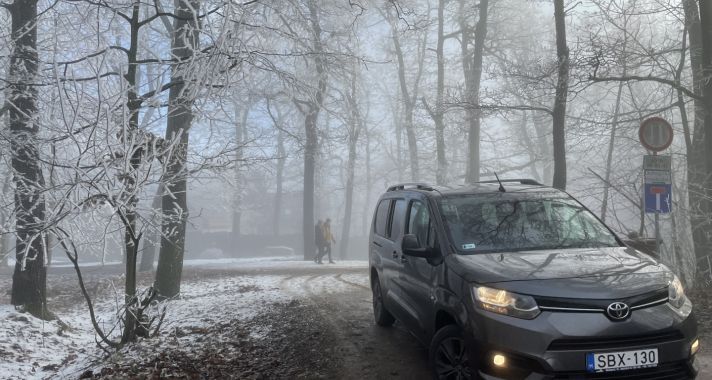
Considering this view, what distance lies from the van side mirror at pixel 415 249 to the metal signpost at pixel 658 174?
15.5 ft

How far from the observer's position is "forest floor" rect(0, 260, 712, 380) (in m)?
5.58

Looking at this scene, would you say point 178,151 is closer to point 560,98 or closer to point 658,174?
point 658,174

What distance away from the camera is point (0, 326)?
7.59m

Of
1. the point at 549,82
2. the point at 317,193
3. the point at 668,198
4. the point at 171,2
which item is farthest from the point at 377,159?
the point at 668,198

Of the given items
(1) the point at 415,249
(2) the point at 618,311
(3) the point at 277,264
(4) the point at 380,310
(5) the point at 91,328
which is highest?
(1) the point at 415,249

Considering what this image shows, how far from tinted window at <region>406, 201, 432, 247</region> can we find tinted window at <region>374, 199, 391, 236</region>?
Answer: 101cm

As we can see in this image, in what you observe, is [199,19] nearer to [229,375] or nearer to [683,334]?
[229,375]

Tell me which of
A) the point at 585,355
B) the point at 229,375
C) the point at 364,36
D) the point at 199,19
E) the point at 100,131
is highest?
the point at 364,36

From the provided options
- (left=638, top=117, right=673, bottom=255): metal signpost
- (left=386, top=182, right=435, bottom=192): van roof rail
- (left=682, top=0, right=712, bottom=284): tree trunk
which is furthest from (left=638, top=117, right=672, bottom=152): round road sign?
(left=386, top=182, right=435, bottom=192): van roof rail

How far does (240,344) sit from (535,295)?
4024 millimetres

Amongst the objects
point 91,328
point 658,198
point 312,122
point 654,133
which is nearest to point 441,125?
point 312,122

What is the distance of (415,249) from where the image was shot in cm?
493

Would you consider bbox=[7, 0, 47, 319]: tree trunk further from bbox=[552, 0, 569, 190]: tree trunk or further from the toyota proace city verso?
bbox=[552, 0, 569, 190]: tree trunk

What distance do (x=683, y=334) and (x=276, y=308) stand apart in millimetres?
6328
